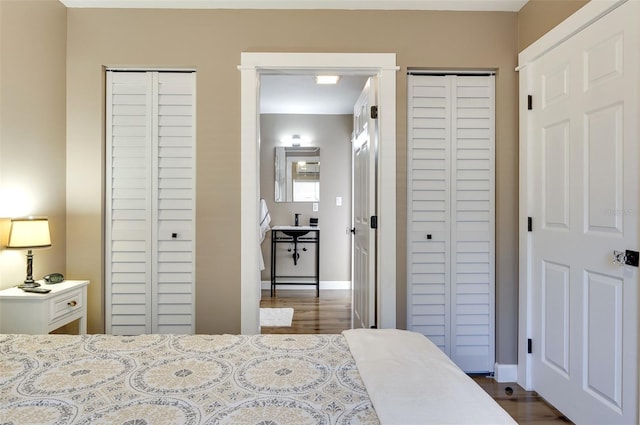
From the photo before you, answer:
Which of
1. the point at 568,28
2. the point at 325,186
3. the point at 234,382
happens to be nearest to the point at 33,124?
the point at 234,382

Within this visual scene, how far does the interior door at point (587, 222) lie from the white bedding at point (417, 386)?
1.01 metres

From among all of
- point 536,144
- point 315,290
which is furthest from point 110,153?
point 315,290

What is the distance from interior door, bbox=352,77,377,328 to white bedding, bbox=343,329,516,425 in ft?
3.88

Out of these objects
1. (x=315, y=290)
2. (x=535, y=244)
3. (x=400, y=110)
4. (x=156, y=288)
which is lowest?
(x=315, y=290)

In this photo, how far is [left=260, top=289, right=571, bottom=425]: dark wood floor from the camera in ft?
6.98

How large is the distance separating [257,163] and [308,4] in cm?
107

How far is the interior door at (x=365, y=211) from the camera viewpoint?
8.57 ft

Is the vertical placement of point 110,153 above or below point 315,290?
above

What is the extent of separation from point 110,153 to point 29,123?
0.45m

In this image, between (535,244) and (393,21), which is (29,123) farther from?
(535,244)

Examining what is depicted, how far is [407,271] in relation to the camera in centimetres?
258

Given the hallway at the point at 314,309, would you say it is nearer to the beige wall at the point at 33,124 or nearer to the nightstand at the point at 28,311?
the nightstand at the point at 28,311

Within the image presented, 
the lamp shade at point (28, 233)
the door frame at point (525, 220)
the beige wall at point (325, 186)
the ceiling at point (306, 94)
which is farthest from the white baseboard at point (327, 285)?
the lamp shade at point (28, 233)

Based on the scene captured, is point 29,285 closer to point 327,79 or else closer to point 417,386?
point 417,386
